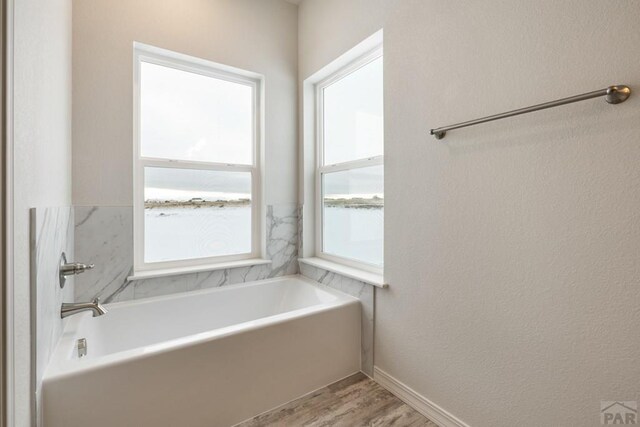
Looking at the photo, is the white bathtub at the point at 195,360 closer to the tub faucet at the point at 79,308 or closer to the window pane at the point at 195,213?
the tub faucet at the point at 79,308

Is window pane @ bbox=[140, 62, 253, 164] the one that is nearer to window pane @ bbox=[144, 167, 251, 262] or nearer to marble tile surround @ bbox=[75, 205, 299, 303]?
window pane @ bbox=[144, 167, 251, 262]

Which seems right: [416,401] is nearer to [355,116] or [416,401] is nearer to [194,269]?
[194,269]

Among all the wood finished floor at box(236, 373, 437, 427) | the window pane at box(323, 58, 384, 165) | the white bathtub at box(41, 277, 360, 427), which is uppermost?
the window pane at box(323, 58, 384, 165)

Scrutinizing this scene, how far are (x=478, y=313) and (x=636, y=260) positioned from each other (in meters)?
0.57

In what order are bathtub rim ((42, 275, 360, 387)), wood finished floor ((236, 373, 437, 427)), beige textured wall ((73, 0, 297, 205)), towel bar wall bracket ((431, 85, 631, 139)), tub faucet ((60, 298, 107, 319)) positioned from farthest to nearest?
beige textured wall ((73, 0, 297, 205)) < wood finished floor ((236, 373, 437, 427)) < tub faucet ((60, 298, 107, 319)) < bathtub rim ((42, 275, 360, 387)) < towel bar wall bracket ((431, 85, 631, 139))

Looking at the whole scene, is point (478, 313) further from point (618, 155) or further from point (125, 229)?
point (125, 229)

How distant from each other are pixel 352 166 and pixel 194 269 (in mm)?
1363

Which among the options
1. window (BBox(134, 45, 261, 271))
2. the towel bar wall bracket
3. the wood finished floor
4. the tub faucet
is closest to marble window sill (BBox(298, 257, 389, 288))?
window (BBox(134, 45, 261, 271))

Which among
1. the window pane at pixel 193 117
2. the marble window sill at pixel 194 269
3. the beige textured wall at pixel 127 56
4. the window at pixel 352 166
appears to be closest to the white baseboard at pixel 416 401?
the window at pixel 352 166

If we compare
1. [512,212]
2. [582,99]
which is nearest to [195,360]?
[512,212]

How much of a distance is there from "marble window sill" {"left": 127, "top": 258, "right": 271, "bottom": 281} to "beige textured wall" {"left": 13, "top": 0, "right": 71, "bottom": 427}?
695mm

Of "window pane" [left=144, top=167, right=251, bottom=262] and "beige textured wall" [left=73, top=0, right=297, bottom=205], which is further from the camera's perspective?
"window pane" [left=144, top=167, right=251, bottom=262]

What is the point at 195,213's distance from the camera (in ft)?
7.59

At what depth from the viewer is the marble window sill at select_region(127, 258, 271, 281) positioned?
2.03m
